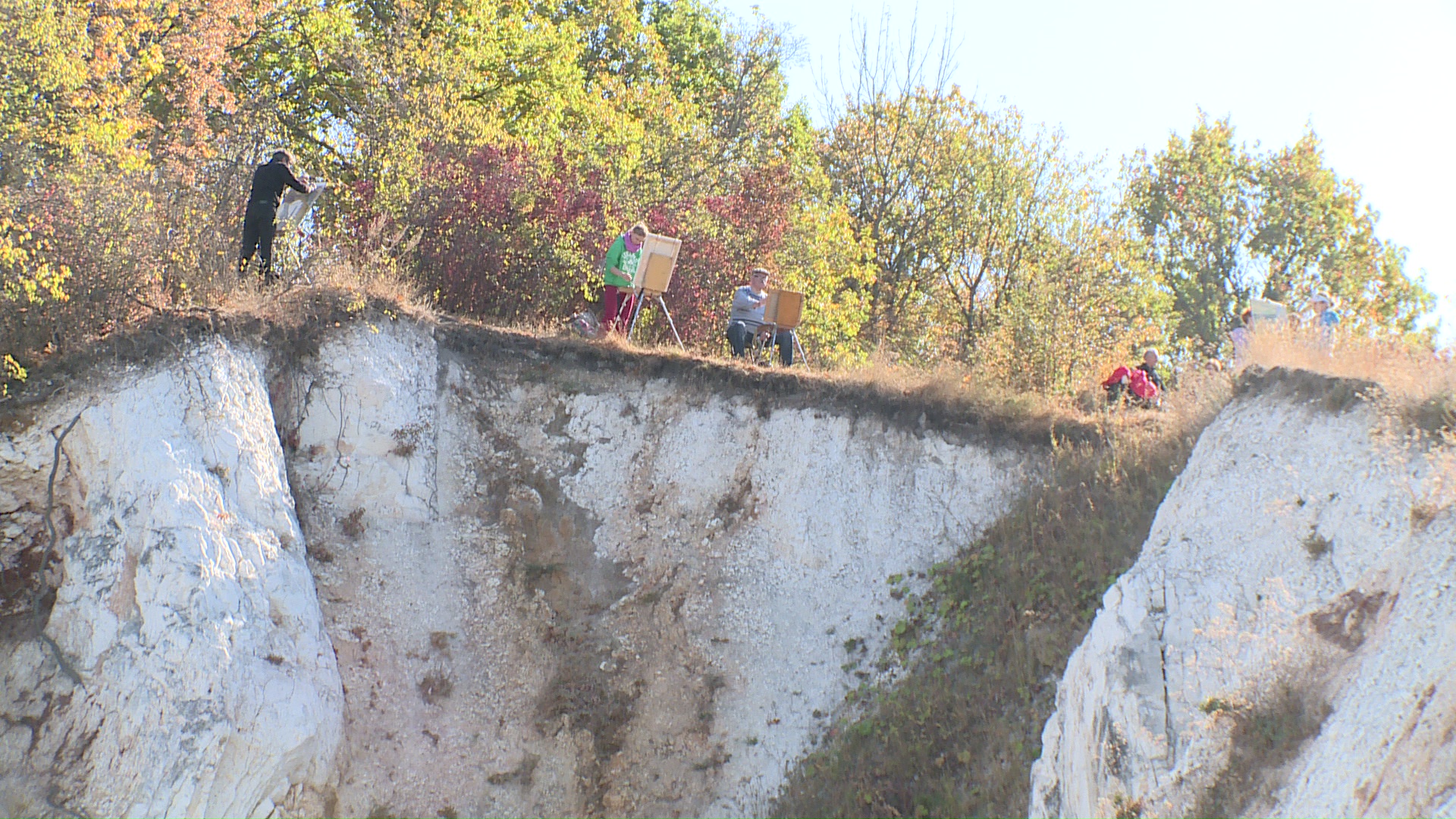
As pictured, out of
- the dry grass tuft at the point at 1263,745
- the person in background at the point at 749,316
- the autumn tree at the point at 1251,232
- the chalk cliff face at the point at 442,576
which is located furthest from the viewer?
the autumn tree at the point at 1251,232

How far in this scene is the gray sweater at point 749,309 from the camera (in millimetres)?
15234

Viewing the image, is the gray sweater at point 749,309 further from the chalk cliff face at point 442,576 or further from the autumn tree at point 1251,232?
the autumn tree at point 1251,232

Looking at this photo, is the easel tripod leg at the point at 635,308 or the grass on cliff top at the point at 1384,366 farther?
the easel tripod leg at the point at 635,308

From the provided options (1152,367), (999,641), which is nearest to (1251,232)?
(1152,367)

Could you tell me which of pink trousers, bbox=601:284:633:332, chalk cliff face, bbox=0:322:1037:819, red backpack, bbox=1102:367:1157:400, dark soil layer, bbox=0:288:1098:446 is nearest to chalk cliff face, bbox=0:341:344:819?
chalk cliff face, bbox=0:322:1037:819

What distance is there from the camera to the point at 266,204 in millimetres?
12578

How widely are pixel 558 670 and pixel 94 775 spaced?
14.1ft

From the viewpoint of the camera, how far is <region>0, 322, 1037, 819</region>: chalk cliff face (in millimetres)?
9711

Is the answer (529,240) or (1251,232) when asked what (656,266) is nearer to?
(529,240)

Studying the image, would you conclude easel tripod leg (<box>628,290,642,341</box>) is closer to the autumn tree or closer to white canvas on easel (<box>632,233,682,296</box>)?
white canvas on easel (<box>632,233,682,296</box>)

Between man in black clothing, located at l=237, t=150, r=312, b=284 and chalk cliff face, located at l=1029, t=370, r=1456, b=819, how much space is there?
902cm

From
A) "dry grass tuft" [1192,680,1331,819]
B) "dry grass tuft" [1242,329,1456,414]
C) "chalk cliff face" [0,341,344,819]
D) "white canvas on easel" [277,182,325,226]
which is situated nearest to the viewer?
"dry grass tuft" [1192,680,1331,819]

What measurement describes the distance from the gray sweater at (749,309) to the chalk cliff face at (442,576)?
139cm

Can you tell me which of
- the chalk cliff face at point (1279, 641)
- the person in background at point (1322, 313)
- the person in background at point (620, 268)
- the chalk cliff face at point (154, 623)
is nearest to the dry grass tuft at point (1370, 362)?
the chalk cliff face at point (1279, 641)
